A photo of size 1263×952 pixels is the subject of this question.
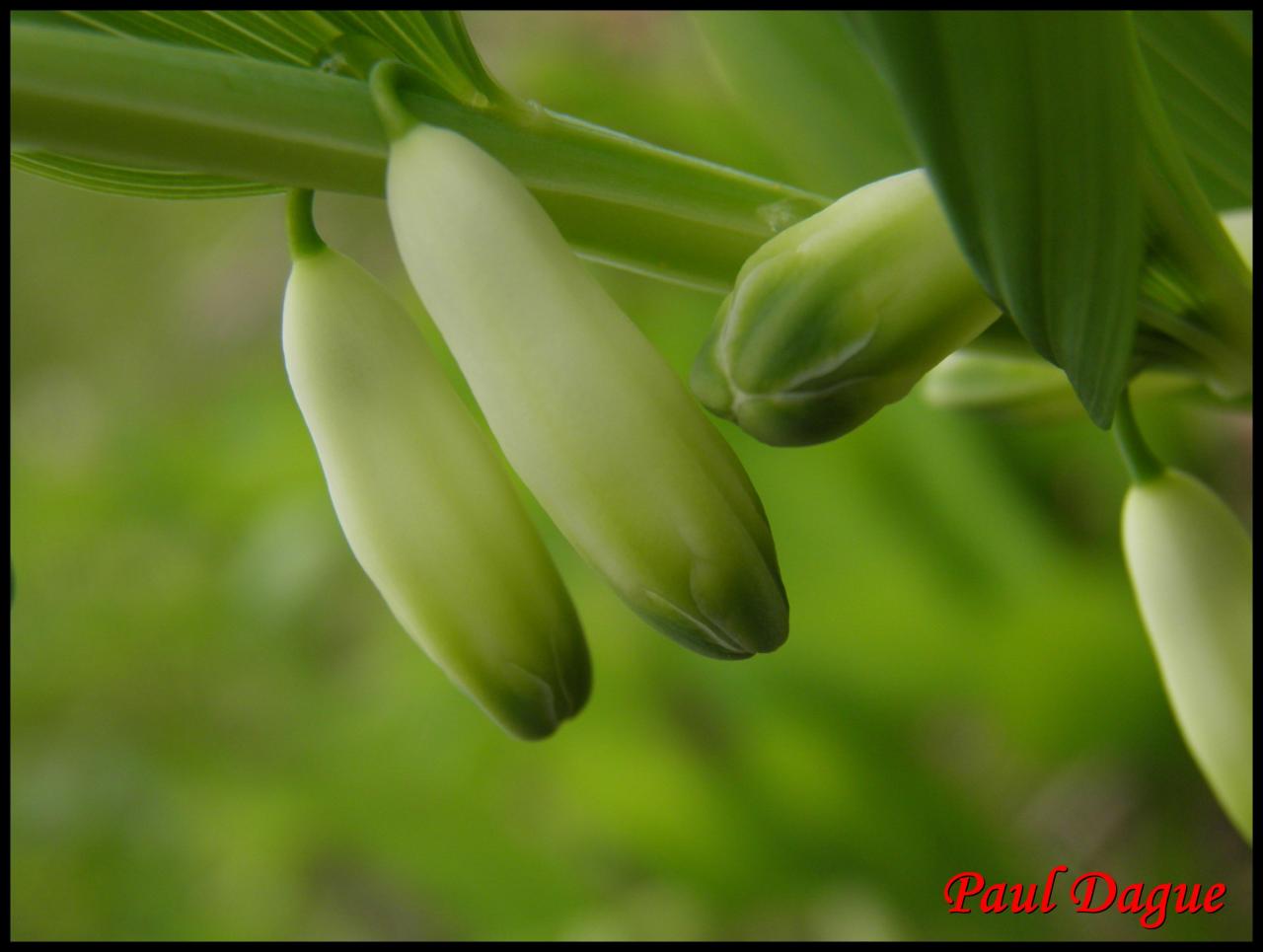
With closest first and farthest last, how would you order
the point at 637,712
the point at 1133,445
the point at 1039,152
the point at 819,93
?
1. the point at 1039,152
2. the point at 1133,445
3. the point at 819,93
4. the point at 637,712

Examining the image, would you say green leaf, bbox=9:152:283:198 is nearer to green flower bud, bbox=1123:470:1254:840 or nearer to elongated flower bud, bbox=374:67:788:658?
elongated flower bud, bbox=374:67:788:658

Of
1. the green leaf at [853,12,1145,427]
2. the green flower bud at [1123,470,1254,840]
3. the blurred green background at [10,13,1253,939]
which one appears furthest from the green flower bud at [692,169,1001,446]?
the blurred green background at [10,13,1253,939]

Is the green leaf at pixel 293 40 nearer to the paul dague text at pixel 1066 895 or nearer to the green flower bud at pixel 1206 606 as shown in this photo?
the green flower bud at pixel 1206 606

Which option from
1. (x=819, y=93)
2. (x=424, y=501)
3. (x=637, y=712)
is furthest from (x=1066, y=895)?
(x=424, y=501)

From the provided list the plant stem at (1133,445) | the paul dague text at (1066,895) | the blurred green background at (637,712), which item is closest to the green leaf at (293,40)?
the plant stem at (1133,445)

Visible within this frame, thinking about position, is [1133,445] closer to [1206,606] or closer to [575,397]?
[1206,606]

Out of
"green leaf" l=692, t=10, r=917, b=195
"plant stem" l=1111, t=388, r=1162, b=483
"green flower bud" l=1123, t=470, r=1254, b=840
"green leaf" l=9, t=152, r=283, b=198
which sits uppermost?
"green leaf" l=9, t=152, r=283, b=198
